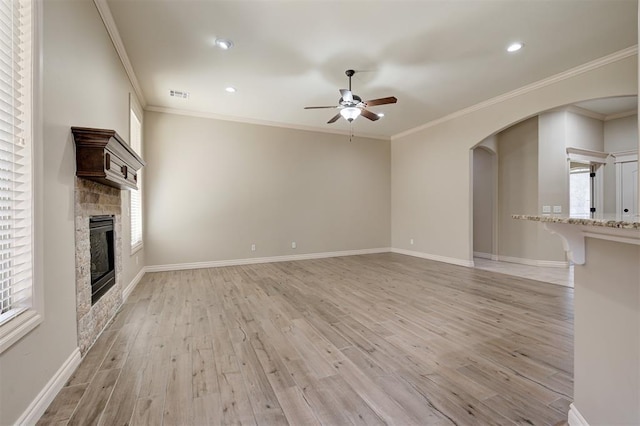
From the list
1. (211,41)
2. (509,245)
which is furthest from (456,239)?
(211,41)

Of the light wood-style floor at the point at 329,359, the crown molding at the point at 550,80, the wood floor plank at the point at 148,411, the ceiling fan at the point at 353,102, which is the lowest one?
the light wood-style floor at the point at 329,359

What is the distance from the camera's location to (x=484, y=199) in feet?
21.8

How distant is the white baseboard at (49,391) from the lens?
4.73 ft

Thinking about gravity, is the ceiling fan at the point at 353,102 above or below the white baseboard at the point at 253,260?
above

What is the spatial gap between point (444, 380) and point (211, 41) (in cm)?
Result: 404

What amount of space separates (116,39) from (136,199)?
242 centimetres

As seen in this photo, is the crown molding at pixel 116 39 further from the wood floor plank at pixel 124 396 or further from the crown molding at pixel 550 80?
the crown molding at pixel 550 80

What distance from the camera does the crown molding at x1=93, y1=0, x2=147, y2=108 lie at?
2590 millimetres

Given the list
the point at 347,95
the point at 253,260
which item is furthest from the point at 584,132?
the point at 253,260

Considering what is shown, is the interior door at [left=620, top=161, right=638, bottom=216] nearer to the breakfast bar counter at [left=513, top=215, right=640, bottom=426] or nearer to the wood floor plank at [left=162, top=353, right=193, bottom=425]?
the breakfast bar counter at [left=513, top=215, right=640, bottom=426]

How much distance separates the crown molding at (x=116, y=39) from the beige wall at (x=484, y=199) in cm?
704

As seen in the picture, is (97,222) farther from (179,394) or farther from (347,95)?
(347,95)

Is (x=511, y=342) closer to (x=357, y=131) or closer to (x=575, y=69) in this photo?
(x=575, y=69)

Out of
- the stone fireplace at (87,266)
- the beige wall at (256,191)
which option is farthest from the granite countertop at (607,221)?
the beige wall at (256,191)
